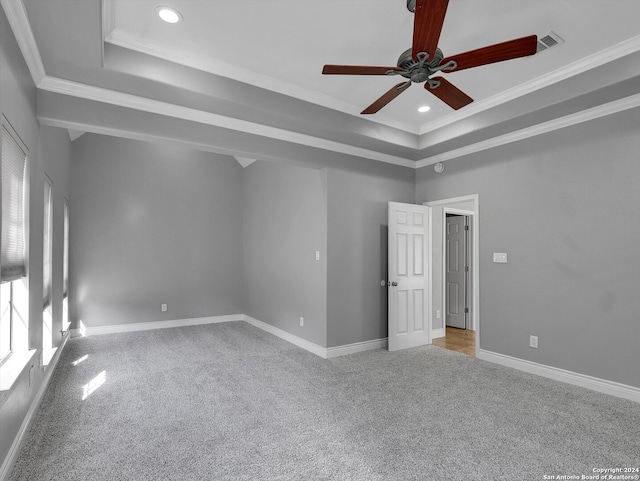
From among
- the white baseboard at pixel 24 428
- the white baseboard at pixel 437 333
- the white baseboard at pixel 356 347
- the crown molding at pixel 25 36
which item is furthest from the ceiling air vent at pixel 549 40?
the white baseboard at pixel 24 428

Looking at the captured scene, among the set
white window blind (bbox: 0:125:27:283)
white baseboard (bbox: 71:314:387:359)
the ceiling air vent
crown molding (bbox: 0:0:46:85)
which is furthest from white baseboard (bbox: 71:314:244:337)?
the ceiling air vent

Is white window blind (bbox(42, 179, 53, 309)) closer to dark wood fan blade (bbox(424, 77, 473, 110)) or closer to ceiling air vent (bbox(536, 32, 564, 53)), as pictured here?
dark wood fan blade (bbox(424, 77, 473, 110))

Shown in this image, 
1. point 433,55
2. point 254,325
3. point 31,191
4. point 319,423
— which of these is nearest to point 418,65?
point 433,55

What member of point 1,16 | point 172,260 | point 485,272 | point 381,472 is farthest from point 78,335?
point 485,272

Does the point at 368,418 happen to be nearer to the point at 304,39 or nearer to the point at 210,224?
the point at 304,39

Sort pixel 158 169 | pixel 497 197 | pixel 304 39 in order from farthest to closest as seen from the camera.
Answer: pixel 158 169 < pixel 497 197 < pixel 304 39

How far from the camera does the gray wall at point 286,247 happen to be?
14.7ft

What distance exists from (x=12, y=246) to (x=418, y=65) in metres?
2.79

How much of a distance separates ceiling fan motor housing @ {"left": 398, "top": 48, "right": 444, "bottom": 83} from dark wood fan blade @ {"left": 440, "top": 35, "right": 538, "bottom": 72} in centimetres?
7

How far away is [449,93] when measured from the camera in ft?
8.47

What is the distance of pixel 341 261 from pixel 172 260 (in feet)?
10.4

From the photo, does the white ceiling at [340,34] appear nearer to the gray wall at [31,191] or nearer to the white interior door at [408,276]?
the gray wall at [31,191]

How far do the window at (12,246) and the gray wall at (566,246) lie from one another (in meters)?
4.31

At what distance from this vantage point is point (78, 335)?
17.3ft
